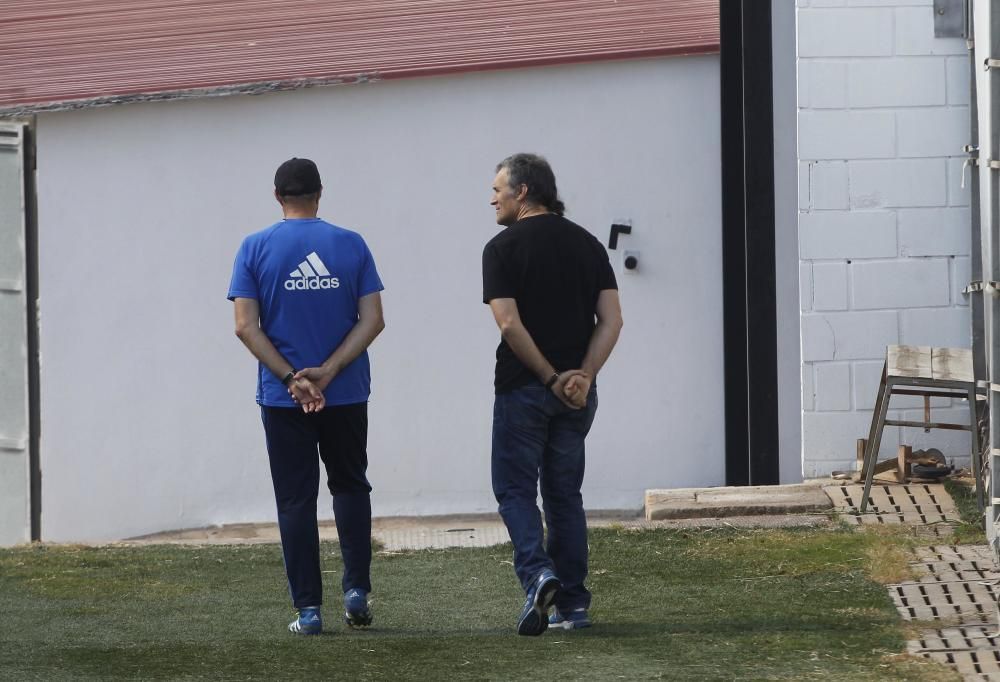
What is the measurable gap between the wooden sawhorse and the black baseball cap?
3.00 m

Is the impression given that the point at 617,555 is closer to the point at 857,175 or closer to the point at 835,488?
the point at 835,488

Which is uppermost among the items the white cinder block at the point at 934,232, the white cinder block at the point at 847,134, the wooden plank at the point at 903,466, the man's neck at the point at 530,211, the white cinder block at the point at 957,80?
the white cinder block at the point at 957,80

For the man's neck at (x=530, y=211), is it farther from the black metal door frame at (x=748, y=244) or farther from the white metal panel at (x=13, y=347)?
the white metal panel at (x=13, y=347)

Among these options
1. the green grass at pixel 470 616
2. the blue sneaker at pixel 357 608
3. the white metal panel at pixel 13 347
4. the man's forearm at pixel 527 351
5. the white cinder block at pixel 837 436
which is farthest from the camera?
the white metal panel at pixel 13 347

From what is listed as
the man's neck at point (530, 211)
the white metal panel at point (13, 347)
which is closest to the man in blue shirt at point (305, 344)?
the man's neck at point (530, 211)

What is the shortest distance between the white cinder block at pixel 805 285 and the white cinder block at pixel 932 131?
75 centimetres

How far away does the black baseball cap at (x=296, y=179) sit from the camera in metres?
5.38

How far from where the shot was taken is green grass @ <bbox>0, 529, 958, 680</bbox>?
4742 mm

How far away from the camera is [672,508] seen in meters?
7.85

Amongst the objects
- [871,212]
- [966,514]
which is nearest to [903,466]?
[966,514]

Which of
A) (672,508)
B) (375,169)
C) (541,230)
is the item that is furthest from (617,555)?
(375,169)

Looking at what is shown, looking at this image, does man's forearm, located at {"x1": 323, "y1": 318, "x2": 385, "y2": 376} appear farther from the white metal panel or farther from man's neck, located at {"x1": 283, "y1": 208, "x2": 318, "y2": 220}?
the white metal panel

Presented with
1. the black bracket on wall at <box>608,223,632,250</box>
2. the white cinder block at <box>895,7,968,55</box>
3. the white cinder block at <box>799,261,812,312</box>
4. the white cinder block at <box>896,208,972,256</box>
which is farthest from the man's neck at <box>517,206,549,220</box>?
the black bracket on wall at <box>608,223,632,250</box>

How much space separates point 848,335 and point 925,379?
1321mm
